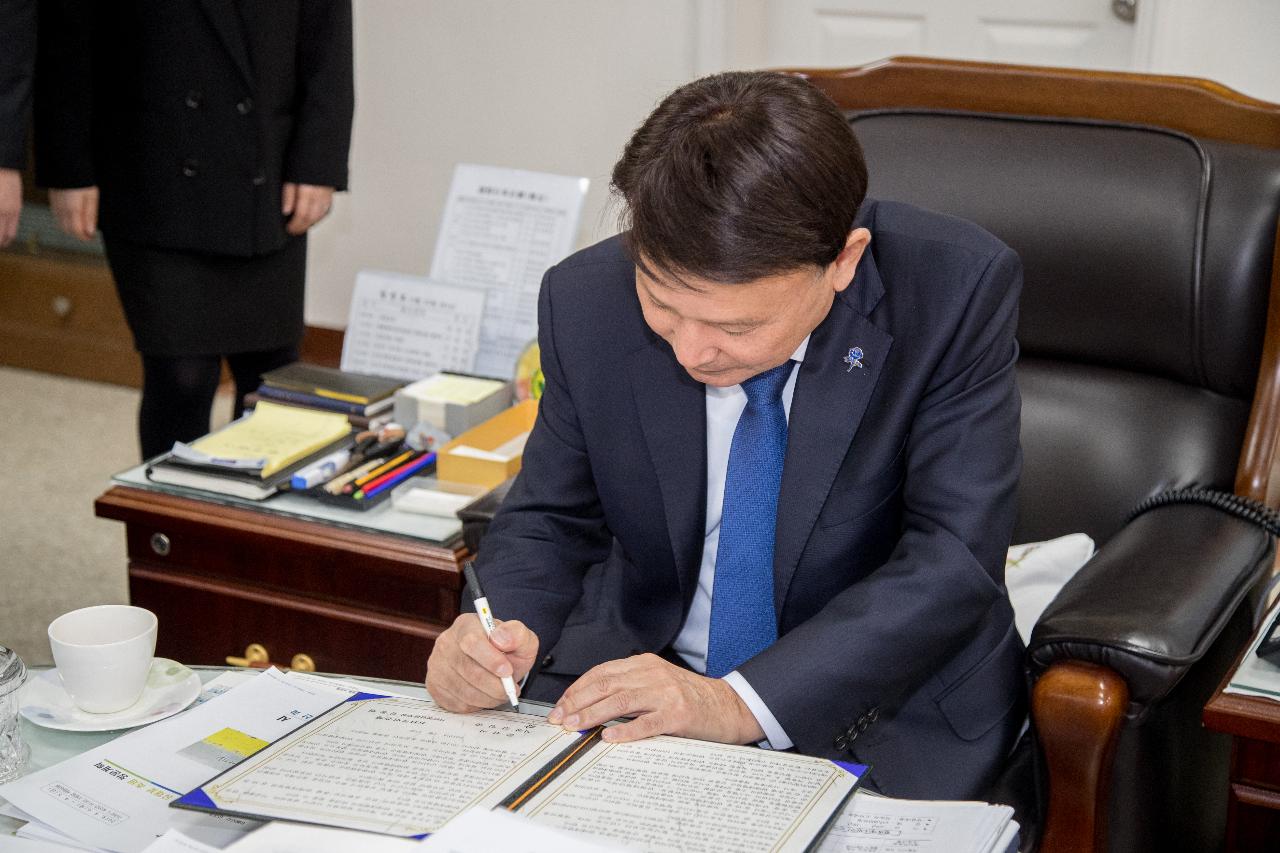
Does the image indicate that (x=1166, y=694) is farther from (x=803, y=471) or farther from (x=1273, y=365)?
(x=1273, y=365)

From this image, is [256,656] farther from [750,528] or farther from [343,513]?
[750,528]

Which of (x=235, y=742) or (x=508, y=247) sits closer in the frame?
(x=235, y=742)

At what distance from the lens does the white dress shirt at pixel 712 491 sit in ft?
5.30

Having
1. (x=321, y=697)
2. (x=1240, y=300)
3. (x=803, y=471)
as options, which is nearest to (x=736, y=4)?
(x=1240, y=300)

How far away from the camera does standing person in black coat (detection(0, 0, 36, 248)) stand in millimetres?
2365

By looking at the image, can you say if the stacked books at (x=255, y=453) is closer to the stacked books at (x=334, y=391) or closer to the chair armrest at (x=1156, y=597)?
the stacked books at (x=334, y=391)

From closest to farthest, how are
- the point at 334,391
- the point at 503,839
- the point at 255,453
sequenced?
the point at 503,839 < the point at 255,453 < the point at 334,391

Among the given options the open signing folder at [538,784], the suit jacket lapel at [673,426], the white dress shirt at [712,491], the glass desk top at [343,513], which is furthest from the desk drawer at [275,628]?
the open signing folder at [538,784]

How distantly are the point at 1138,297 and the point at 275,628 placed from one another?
4.43 ft

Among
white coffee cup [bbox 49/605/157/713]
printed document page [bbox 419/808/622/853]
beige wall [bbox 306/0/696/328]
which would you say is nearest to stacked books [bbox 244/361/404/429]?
white coffee cup [bbox 49/605/157/713]

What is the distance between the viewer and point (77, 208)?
101 inches

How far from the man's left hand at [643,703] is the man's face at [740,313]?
0.99ft

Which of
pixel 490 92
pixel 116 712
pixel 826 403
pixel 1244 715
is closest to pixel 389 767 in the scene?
pixel 116 712

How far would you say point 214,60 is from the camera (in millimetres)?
2545
